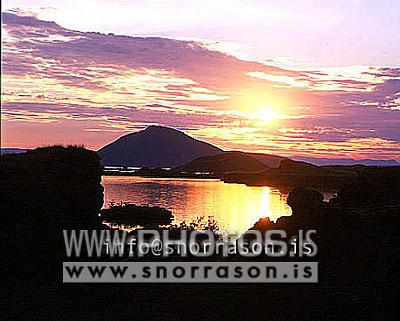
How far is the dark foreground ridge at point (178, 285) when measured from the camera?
14.7 m

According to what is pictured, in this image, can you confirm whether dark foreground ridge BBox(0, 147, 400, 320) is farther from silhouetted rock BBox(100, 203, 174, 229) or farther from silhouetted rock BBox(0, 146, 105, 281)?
silhouetted rock BBox(100, 203, 174, 229)

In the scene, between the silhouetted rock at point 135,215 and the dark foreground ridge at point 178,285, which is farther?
the silhouetted rock at point 135,215

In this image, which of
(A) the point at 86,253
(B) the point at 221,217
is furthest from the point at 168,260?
(B) the point at 221,217

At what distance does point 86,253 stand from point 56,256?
1727mm

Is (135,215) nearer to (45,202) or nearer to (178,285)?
(45,202)

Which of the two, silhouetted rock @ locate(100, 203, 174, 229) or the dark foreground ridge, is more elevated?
the dark foreground ridge

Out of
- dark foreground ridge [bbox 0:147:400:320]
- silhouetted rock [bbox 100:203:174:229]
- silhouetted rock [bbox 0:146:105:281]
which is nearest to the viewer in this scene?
dark foreground ridge [bbox 0:147:400:320]

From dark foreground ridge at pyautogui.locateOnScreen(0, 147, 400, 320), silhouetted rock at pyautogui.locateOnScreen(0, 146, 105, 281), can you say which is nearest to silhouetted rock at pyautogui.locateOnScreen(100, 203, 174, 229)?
silhouetted rock at pyautogui.locateOnScreen(0, 146, 105, 281)

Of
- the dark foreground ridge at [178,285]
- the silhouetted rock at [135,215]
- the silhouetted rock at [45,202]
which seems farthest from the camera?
the silhouetted rock at [135,215]

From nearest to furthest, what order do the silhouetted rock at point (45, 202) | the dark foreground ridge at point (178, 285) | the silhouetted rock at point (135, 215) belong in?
the dark foreground ridge at point (178, 285)
the silhouetted rock at point (45, 202)
the silhouetted rock at point (135, 215)

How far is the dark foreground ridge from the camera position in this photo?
1472cm

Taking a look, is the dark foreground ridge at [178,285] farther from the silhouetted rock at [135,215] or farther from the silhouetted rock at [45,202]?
the silhouetted rock at [135,215]

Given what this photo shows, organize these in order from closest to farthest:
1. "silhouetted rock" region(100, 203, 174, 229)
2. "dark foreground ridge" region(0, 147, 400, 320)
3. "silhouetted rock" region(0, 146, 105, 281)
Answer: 1. "dark foreground ridge" region(0, 147, 400, 320)
2. "silhouetted rock" region(0, 146, 105, 281)
3. "silhouetted rock" region(100, 203, 174, 229)

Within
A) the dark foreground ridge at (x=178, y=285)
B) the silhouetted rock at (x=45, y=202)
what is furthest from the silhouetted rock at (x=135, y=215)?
the dark foreground ridge at (x=178, y=285)
